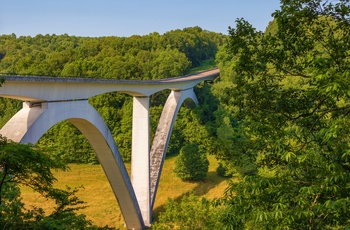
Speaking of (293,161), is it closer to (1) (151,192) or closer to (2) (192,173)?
(1) (151,192)

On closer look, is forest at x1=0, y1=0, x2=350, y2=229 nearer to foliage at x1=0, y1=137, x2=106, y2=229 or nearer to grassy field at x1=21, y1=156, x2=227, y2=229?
foliage at x1=0, y1=137, x2=106, y2=229

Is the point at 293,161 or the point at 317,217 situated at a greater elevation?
the point at 293,161

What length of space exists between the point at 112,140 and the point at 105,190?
13164 mm

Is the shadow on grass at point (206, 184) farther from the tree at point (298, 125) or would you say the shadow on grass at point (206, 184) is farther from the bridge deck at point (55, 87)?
the tree at point (298, 125)

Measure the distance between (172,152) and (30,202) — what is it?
1934 centimetres

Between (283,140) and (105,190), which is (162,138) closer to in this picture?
(105,190)

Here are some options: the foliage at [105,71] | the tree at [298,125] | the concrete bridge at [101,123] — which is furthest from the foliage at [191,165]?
the tree at [298,125]

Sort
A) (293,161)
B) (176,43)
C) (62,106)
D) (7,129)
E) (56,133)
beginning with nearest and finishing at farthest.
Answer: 1. (293,161)
2. (7,129)
3. (62,106)
4. (56,133)
5. (176,43)

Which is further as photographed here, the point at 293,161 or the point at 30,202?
the point at 30,202

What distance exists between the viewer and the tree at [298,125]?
221 inches

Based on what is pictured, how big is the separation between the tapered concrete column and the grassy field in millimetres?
1900

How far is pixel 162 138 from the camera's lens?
31953 millimetres

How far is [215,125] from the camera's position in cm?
4700

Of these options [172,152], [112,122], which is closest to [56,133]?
[112,122]
